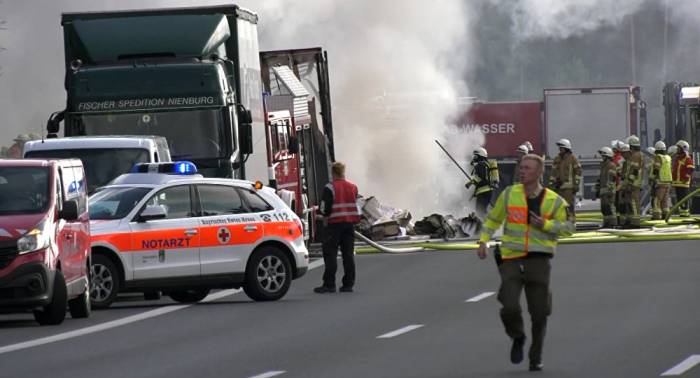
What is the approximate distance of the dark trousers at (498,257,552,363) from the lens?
1357 cm

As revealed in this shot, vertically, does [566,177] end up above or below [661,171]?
above

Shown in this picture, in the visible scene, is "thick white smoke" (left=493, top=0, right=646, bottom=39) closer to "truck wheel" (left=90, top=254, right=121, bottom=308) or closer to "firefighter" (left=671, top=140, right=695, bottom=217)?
"firefighter" (left=671, top=140, right=695, bottom=217)

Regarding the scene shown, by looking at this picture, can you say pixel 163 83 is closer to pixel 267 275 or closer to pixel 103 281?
pixel 267 275

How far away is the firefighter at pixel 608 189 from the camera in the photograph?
117 ft

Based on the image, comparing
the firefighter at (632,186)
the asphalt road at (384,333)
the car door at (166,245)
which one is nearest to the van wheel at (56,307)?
the asphalt road at (384,333)

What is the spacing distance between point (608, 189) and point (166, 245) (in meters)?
16.9

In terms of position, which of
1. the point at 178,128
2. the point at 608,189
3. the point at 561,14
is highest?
the point at 561,14

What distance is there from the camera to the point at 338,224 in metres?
22.5

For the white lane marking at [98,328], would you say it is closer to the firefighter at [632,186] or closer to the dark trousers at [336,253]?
the dark trousers at [336,253]

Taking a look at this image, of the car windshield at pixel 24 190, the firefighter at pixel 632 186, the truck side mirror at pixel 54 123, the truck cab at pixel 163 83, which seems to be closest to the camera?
the car windshield at pixel 24 190

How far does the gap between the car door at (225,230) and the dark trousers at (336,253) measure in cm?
144

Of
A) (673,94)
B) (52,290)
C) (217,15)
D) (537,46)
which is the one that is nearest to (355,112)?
(673,94)

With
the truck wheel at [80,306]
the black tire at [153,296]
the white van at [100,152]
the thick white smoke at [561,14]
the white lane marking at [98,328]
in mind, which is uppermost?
the thick white smoke at [561,14]

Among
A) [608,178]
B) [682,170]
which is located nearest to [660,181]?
[682,170]
